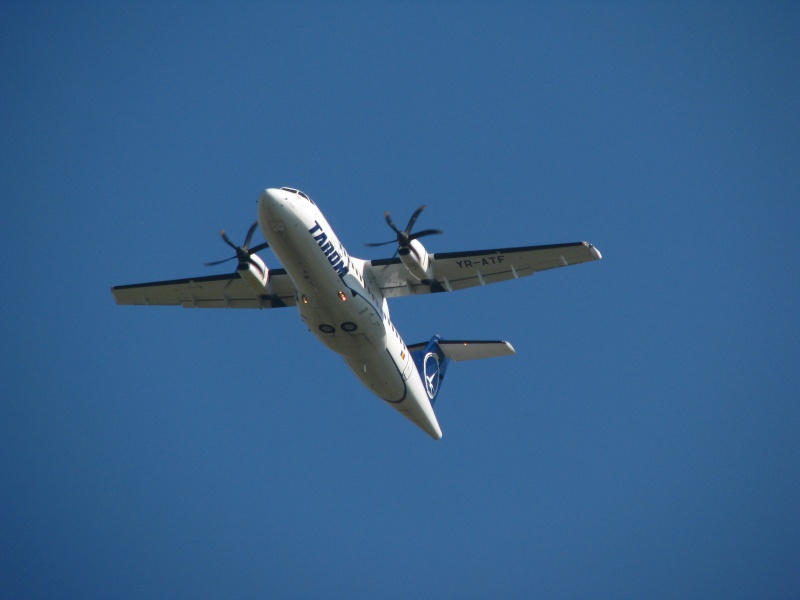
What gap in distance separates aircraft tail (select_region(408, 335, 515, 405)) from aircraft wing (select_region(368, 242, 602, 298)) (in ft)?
8.95

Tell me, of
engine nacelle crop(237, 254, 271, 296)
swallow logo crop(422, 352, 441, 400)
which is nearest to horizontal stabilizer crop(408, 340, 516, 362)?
swallow logo crop(422, 352, 441, 400)

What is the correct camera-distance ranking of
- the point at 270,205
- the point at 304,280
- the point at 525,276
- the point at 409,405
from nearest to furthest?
the point at 270,205 < the point at 304,280 < the point at 525,276 < the point at 409,405

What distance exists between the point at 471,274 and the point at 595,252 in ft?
10.2

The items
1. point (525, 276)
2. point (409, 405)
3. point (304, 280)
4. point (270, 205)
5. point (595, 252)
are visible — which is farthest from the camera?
point (409, 405)

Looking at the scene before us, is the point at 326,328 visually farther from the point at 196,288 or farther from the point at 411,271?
the point at 196,288

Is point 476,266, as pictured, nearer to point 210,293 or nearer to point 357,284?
point 357,284

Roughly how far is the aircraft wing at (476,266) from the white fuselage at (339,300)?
1.58 feet

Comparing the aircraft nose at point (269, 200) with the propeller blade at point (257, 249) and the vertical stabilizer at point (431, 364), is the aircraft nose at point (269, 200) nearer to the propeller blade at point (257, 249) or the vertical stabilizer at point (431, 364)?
the propeller blade at point (257, 249)

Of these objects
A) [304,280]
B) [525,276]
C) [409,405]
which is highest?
[525,276]

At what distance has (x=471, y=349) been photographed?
74.7 ft

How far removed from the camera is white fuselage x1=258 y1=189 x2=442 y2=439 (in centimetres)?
1662

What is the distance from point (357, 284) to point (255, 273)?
8.74 feet

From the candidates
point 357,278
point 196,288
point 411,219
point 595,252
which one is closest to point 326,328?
point 357,278

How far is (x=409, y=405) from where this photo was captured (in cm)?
2122
